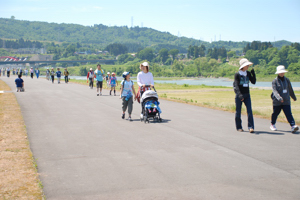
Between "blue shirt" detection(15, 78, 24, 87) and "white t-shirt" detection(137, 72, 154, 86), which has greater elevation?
"white t-shirt" detection(137, 72, 154, 86)

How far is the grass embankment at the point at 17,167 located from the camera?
5.73m

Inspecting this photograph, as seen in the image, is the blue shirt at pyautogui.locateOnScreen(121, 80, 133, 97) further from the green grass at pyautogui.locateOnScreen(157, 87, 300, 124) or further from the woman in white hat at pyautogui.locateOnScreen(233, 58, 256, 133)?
the green grass at pyautogui.locateOnScreen(157, 87, 300, 124)

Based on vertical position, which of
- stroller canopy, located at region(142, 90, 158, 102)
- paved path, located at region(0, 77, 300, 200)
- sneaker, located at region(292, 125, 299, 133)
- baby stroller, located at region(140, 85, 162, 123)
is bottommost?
paved path, located at region(0, 77, 300, 200)

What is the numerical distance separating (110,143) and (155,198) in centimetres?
421

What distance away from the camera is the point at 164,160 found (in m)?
7.70

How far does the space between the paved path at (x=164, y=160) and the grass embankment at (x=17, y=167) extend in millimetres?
197

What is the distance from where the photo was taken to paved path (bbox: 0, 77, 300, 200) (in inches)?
228

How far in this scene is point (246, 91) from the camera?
11359 mm

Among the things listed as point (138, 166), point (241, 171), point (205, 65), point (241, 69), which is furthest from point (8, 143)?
point (205, 65)

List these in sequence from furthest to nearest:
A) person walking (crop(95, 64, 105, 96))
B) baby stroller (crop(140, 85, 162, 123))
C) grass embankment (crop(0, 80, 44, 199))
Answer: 1. person walking (crop(95, 64, 105, 96))
2. baby stroller (crop(140, 85, 162, 123))
3. grass embankment (crop(0, 80, 44, 199))

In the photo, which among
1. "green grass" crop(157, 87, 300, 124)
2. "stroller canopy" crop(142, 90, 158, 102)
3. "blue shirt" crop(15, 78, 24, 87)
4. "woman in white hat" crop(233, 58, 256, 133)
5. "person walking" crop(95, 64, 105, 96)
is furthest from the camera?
"blue shirt" crop(15, 78, 24, 87)

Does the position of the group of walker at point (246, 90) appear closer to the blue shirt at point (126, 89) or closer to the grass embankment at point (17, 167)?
the blue shirt at point (126, 89)

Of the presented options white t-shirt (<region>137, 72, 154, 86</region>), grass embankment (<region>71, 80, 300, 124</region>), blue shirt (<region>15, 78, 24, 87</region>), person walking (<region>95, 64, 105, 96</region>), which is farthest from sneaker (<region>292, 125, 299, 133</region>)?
blue shirt (<region>15, 78, 24, 87</region>)

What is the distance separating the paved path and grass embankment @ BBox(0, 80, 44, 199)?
0.20 m
